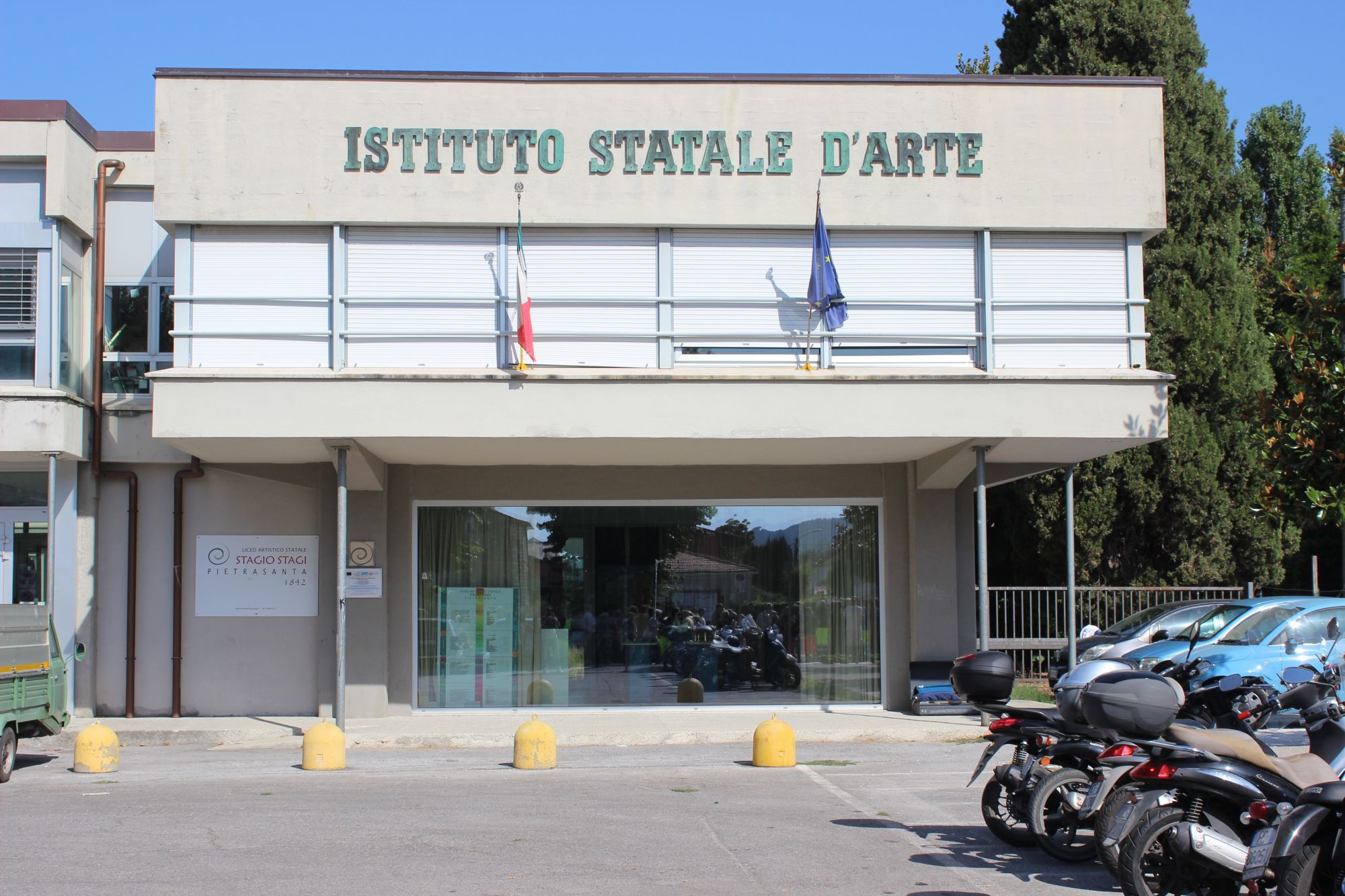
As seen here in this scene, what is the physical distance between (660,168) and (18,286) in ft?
27.5

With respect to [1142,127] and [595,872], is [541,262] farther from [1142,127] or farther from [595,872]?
[595,872]

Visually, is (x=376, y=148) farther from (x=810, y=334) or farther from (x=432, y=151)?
(x=810, y=334)

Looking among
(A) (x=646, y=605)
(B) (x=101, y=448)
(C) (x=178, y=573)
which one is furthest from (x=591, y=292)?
(B) (x=101, y=448)

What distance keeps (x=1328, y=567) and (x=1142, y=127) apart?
23.6 metres

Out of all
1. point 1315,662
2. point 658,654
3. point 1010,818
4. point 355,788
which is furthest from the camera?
point 658,654

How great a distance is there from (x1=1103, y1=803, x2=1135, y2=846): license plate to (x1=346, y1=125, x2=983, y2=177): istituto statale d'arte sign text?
10.3 metres

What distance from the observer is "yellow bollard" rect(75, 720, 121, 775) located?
42.1 feet

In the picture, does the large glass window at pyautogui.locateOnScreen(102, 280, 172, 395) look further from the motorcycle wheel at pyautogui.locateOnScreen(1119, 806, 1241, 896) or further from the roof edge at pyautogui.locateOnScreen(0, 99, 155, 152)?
the motorcycle wheel at pyautogui.locateOnScreen(1119, 806, 1241, 896)

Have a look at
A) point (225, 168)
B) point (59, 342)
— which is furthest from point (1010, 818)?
point (59, 342)

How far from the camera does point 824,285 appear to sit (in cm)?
1506

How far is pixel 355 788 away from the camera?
1160cm

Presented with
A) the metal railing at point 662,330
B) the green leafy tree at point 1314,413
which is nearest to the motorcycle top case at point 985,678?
the green leafy tree at point 1314,413

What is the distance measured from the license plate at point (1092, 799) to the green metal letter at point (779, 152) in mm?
9534

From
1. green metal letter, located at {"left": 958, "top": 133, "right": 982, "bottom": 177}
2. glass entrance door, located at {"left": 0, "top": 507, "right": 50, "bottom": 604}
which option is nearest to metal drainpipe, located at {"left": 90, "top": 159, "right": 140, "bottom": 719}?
glass entrance door, located at {"left": 0, "top": 507, "right": 50, "bottom": 604}
